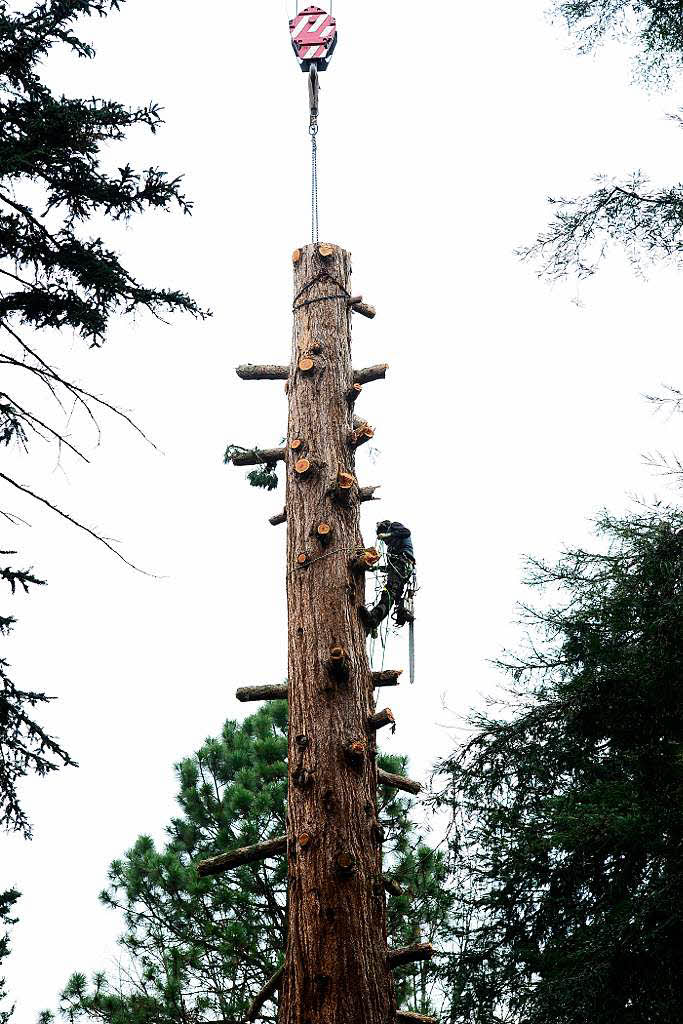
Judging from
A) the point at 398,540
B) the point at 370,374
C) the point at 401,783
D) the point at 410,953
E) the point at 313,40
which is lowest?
the point at 410,953

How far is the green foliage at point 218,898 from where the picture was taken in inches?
330

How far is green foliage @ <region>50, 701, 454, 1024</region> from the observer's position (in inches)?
330

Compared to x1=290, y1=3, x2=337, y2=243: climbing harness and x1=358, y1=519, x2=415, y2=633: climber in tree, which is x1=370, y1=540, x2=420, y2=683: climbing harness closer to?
x1=358, y1=519, x2=415, y2=633: climber in tree

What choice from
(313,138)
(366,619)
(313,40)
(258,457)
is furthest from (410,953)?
(313,40)

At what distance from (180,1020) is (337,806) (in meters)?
4.84

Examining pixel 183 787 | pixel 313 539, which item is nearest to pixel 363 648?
pixel 313 539

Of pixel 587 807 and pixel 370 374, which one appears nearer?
pixel 587 807

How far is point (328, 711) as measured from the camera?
4.69 m

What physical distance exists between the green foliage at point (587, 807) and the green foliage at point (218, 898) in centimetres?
233

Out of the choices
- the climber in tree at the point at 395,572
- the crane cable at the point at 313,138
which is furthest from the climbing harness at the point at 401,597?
the crane cable at the point at 313,138

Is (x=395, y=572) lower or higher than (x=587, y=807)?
higher

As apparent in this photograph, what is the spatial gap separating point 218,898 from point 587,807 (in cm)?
476

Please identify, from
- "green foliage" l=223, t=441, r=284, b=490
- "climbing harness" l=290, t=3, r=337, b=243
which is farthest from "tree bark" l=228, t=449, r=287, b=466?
"climbing harness" l=290, t=3, r=337, b=243

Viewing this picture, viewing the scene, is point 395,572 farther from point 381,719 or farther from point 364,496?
point 381,719
